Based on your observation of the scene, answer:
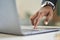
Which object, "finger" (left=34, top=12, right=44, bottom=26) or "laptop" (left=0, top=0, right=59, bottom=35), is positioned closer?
"laptop" (left=0, top=0, right=59, bottom=35)

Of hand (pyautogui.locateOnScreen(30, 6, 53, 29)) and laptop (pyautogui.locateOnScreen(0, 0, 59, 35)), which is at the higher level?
laptop (pyautogui.locateOnScreen(0, 0, 59, 35))

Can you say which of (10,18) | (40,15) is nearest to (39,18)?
(40,15)

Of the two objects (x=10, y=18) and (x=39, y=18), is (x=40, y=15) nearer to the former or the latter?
(x=39, y=18)

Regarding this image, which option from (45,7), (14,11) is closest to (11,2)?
(14,11)

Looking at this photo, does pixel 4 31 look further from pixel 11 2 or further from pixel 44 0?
pixel 44 0

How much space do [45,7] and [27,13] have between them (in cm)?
14

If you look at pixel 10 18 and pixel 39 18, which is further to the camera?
pixel 39 18

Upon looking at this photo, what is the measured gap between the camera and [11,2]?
0.46 m

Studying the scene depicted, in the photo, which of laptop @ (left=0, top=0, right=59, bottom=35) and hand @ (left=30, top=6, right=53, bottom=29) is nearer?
laptop @ (left=0, top=0, right=59, bottom=35)

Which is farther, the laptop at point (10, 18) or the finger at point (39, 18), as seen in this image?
the finger at point (39, 18)

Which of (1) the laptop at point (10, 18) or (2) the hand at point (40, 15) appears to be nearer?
(1) the laptop at point (10, 18)

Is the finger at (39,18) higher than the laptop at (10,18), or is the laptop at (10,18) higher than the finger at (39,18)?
the laptop at (10,18)

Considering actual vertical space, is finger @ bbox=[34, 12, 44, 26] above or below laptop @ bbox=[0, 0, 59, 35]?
below

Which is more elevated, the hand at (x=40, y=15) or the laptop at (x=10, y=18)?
the laptop at (x=10, y=18)
